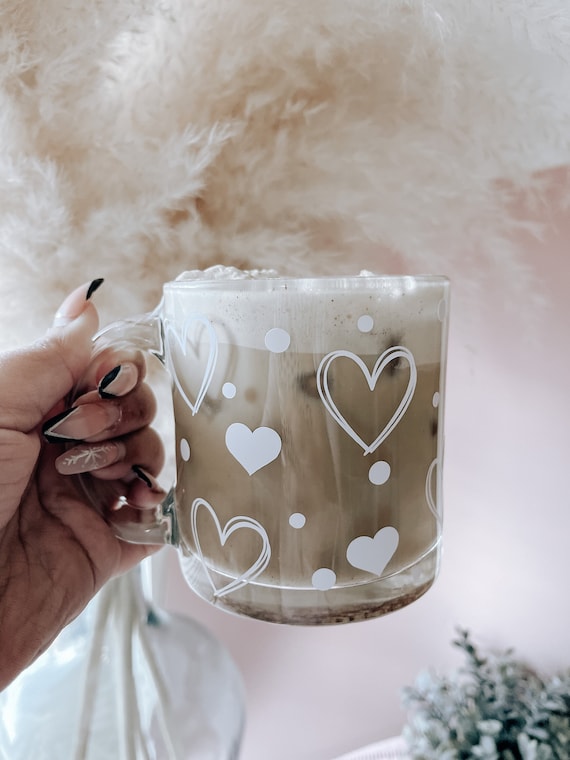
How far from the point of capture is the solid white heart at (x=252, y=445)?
1.55 ft

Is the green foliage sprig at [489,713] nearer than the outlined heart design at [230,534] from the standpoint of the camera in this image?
No

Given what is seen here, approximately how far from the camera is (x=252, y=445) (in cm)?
48

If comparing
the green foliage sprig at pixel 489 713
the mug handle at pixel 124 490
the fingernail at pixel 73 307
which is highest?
the fingernail at pixel 73 307

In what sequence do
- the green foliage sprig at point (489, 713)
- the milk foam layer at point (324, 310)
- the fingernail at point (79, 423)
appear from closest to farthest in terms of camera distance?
the milk foam layer at point (324, 310) < the fingernail at point (79, 423) < the green foliage sprig at point (489, 713)

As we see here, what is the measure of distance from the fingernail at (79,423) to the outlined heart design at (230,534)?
119mm

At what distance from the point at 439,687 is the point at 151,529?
0.55 m

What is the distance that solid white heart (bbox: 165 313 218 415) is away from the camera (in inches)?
19.2

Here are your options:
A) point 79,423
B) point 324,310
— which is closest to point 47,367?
point 79,423

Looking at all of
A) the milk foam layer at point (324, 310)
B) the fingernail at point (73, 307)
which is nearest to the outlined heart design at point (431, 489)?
the milk foam layer at point (324, 310)

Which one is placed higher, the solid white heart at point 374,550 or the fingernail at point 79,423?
the fingernail at point 79,423

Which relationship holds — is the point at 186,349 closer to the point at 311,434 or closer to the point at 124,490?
the point at 311,434

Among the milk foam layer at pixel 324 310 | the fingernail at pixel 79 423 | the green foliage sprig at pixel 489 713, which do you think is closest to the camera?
the milk foam layer at pixel 324 310

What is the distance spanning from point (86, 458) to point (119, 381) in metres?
0.08

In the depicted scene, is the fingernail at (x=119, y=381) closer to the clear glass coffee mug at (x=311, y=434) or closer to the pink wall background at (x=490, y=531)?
the clear glass coffee mug at (x=311, y=434)
